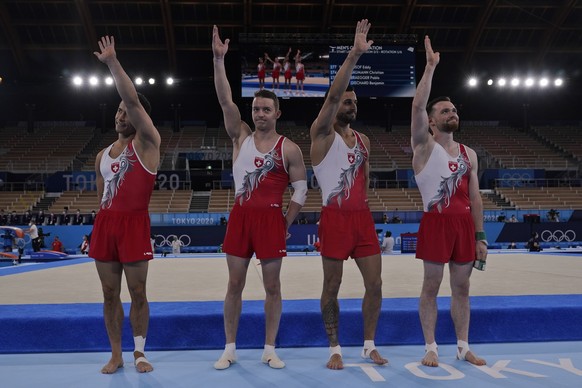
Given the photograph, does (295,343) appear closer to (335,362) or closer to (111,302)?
(335,362)

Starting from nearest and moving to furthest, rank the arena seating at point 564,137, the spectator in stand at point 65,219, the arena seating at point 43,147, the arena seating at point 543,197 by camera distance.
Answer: the spectator in stand at point 65,219 → the arena seating at point 543,197 → the arena seating at point 43,147 → the arena seating at point 564,137

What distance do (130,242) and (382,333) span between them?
225 centimetres

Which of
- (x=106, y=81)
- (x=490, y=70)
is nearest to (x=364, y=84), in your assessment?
(x=490, y=70)

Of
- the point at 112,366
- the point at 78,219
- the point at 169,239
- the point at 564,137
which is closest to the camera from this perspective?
the point at 112,366

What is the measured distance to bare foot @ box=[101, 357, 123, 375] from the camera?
326 cm

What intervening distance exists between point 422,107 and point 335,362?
6.56 feet

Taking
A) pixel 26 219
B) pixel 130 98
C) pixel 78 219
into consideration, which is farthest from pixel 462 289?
pixel 26 219

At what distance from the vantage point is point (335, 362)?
3.33 metres

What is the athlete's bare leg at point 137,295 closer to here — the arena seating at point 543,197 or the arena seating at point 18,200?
the arena seating at point 18,200

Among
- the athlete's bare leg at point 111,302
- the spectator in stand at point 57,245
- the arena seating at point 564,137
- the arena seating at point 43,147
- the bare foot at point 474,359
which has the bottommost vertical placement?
the spectator in stand at point 57,245

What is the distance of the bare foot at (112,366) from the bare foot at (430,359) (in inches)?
88.4

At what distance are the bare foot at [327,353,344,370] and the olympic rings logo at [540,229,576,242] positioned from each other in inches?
720

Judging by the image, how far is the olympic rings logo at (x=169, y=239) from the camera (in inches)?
706

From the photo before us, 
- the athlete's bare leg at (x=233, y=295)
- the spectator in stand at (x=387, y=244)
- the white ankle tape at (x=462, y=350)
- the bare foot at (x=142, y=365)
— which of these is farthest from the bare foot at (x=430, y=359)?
the spectator in stand at (x=387, y=244)
